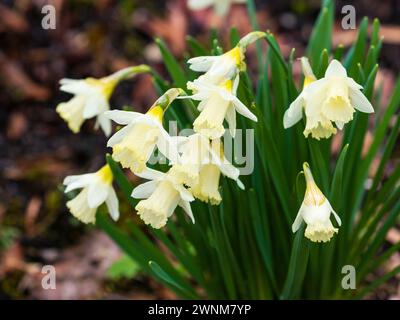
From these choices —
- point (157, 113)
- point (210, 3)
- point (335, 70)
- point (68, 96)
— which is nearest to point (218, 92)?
point (157, 113)

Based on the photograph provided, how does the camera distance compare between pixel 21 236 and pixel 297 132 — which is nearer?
pixel 297 132

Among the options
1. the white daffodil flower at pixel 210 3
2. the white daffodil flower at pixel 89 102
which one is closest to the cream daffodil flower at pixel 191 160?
the white daffodil flower at pixel 89 102

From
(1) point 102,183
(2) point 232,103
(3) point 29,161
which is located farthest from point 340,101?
(3) point 29,161

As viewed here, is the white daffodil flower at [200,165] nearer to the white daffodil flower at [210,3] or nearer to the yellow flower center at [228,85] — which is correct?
the yellow flower center at [228,85]

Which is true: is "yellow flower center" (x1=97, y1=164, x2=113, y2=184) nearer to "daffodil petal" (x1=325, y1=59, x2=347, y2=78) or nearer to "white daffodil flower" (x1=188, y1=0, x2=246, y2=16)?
"daffodil petal" (x1=325, y1=59, x2=347, y2=78)

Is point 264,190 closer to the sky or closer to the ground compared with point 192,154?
closer to the ground

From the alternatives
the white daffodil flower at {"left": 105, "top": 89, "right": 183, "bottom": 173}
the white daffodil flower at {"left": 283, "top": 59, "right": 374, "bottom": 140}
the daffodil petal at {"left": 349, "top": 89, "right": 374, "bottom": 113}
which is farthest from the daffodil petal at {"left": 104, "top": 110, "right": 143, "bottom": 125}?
the daffodil petal at {"left": 349, "top": 89, "right": 374, "bottom": 113}
